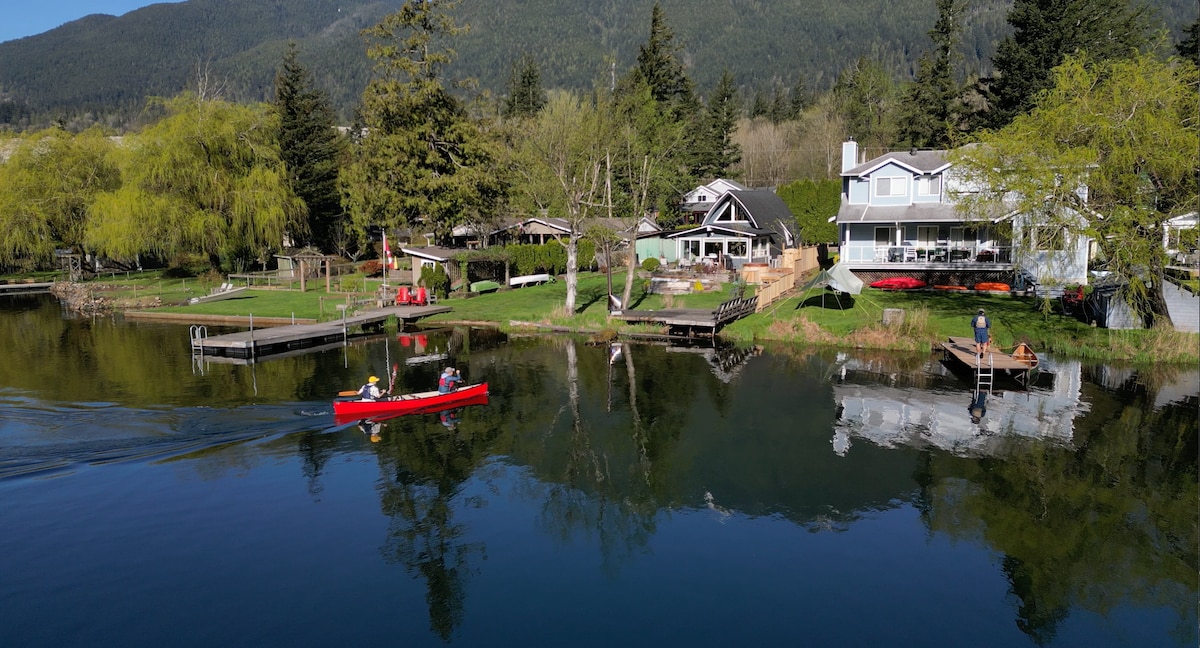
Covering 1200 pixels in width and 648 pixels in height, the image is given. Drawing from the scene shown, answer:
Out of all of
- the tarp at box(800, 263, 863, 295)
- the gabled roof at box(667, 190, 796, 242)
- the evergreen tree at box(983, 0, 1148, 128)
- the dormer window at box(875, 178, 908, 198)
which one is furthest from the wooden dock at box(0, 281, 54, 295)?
the evergreen tree at box(983, 0, 1148, 128)

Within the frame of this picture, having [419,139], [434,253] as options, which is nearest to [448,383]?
[434,253]

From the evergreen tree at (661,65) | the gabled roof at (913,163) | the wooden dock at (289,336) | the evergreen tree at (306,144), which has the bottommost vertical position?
the wooden dock at (289,336)

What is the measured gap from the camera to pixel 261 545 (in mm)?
17797

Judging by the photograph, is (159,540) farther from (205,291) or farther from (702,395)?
(205,291)

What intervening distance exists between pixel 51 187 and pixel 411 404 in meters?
57.6

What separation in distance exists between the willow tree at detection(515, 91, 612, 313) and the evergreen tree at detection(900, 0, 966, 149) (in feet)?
105

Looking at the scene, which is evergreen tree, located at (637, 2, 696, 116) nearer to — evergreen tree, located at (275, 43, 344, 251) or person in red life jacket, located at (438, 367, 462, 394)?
evergreen tree, located at (275, 43, 344, 251)

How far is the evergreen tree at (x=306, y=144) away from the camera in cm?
7094

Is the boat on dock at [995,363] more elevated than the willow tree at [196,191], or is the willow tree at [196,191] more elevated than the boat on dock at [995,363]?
the willow tree at [196,191]

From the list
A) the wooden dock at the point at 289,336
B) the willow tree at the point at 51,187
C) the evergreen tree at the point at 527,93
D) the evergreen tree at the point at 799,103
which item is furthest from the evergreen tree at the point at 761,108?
the wooden dock at the point at 289,336

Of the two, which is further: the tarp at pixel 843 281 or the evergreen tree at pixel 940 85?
the evergreen tree at pixel 940 85

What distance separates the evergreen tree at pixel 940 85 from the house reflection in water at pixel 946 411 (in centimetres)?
4410

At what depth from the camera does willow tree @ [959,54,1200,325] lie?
3100cm

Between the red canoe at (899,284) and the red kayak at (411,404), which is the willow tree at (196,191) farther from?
the red canoe at (899,284)
